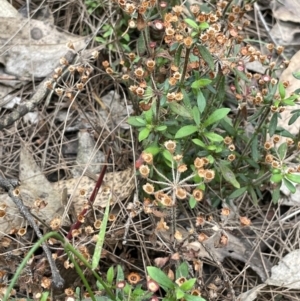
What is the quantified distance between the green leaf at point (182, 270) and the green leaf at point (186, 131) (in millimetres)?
497

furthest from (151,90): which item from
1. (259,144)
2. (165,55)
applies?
(259,144)

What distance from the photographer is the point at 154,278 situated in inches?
72.2

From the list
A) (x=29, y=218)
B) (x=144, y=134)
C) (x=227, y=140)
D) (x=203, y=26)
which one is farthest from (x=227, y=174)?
(x=29, y=218)

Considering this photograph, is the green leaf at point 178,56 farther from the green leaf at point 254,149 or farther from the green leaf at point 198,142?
the green leaf at point 254,149

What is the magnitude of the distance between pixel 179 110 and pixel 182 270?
628mm

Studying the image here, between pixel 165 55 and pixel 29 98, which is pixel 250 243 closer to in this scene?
pixel 165 55

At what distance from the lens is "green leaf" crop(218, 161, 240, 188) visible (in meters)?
2.16

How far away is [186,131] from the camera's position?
208 centimetres

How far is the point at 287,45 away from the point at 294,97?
1180 millimetres

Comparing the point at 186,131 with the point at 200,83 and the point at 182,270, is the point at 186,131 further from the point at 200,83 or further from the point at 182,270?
the point at 182,270

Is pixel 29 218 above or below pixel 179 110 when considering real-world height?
below

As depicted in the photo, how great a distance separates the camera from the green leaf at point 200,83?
2093 millimetres

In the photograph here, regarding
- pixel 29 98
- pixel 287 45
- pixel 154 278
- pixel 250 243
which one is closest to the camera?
pixel 154 278

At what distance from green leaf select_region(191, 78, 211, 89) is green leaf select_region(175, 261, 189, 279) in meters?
0.71
